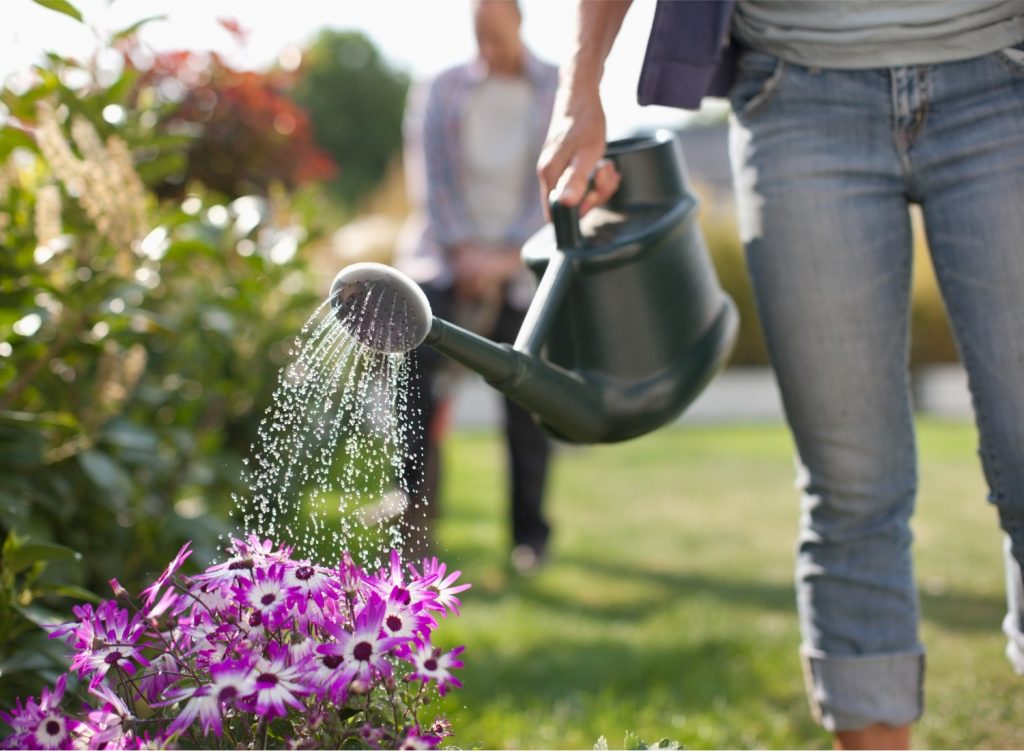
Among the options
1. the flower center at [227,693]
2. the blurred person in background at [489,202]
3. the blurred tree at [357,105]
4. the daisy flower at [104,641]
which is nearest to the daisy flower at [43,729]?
the daisy flower at [104,641]

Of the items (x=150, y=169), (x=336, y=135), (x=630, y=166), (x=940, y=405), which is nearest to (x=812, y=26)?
(x=630, y=166)

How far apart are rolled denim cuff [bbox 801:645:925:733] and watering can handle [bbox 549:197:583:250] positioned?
67cm

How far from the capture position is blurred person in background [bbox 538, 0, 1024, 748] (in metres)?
1.50

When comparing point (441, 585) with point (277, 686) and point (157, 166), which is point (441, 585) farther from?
point (157, 166)

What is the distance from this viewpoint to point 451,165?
3.69 meters

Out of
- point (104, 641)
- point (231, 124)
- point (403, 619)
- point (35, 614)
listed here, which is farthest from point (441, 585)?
point (231, 124)

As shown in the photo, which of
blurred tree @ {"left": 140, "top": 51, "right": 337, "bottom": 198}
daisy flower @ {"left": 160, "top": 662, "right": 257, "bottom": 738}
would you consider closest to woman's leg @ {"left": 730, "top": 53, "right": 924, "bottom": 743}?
daisy flower @ {"left": 160, "top": 662, "right": 257, "bottom": 738}

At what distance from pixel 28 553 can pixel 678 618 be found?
1898 millimetres

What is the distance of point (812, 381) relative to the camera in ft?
5.24

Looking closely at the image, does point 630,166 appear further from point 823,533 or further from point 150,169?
point 150,169

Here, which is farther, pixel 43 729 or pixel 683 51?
pixel 683 51

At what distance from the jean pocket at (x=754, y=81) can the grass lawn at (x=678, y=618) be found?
906 millimetres

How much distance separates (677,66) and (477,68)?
2.21 m

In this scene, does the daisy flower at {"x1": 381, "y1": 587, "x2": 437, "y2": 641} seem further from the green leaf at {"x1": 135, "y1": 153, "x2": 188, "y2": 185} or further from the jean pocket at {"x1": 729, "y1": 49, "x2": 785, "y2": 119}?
the green leaf at {"x1": 135, "y1": 153, "x2": 188, "y2": 185}
